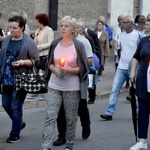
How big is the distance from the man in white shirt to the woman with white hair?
8.76ft

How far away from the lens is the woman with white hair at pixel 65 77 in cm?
776

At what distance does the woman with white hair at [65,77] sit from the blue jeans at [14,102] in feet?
2.95

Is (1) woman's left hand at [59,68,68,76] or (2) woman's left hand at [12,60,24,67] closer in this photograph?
(1) woman's left hand at [59,68,68,76]

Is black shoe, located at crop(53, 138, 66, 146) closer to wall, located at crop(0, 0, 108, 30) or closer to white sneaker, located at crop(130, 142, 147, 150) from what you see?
white sneaker, located at crop(130, 142, 147, 150)

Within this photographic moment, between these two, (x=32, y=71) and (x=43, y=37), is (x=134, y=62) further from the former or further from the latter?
(x=43, y=37)

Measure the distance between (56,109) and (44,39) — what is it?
183 inches

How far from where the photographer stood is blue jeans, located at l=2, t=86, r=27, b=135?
868 centimetres

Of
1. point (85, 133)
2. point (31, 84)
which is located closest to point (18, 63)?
point (31, 84)

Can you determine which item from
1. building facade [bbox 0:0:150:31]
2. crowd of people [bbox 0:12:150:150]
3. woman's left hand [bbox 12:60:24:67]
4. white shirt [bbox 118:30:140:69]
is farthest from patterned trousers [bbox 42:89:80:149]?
building facade [bbox 0:0:150:31]

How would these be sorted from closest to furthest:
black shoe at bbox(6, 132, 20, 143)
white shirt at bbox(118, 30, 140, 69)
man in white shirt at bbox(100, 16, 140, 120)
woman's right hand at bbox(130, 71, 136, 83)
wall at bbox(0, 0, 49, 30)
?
woman's right hand at bbox(130, 71, 136, 83) → black shoe at bbox(6, 132, 20, 143) → man in white shirt at bbox(100, 16, 140, 120) → white shirt at bbox(118, 30, 140, 69) → wall at bbox(0, 0, 49, 30)

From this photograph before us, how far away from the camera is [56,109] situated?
7789 mm

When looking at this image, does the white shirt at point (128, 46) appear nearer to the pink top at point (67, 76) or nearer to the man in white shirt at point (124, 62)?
the man in white shirt at point (124, 62)

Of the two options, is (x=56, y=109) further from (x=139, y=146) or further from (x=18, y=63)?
(x=139, y=146)

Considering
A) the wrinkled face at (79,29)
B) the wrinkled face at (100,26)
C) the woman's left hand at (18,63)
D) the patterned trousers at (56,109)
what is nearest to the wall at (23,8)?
the wrinkled face at (100,26)
